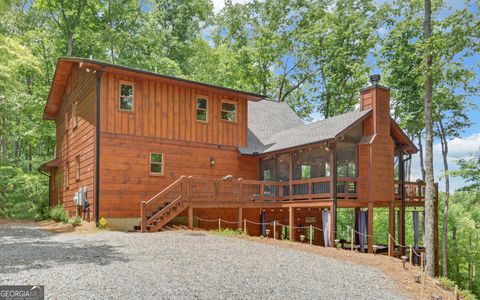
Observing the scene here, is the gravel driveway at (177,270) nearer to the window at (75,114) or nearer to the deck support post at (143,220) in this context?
the deck support post at (143,220)

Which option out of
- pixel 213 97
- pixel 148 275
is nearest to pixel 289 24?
pixel 213 97

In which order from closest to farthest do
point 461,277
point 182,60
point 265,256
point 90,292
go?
point 90,292 < point 265,256 < point 461,277 < point 182,60

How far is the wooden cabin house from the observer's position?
17.9 metres

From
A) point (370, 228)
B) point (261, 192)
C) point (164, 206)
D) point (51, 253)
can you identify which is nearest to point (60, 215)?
point (164, 206)

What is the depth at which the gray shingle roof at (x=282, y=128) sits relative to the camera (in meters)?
19.0

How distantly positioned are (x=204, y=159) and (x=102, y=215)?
5838 mm

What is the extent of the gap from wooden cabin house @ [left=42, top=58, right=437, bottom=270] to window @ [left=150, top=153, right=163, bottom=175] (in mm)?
48

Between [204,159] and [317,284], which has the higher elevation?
[204,159]

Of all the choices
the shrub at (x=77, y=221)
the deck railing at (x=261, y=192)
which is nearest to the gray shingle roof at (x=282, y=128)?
the deck railing at (x=261, y=192)

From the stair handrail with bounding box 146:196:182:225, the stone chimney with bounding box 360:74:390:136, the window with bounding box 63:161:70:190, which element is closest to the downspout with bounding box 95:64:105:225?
the stair handrail with bounding box 146:196:182:225

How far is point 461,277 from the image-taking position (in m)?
36.1

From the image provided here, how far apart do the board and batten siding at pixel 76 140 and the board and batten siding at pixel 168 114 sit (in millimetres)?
903

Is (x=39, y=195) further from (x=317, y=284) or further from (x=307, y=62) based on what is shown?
(x=317, y=284)

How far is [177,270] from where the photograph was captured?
31.2ft
